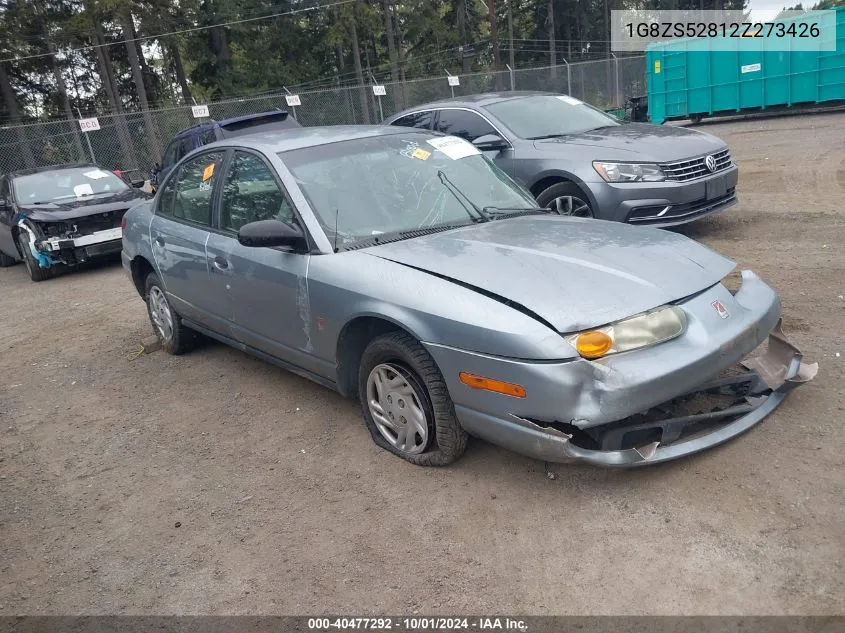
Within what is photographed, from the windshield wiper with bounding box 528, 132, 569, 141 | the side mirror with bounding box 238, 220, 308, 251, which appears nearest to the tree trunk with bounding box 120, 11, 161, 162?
the windshield wiper with bounding box 528, 132, 569, 141

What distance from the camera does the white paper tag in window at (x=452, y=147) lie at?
4.55 m

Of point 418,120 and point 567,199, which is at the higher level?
point 418,120

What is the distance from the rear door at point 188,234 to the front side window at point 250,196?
0.73ft

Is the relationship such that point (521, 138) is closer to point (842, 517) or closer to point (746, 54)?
point (842, 517)

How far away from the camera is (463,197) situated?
168 inches

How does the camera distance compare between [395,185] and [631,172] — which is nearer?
[395,185]

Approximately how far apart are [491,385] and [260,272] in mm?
1805

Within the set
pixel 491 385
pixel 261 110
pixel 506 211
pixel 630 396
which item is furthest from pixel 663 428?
pixel 261 110

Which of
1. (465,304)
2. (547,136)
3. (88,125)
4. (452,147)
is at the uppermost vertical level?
(88,125)

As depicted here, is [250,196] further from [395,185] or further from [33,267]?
[33,267]

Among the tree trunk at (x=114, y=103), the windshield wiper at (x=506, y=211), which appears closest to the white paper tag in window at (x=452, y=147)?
the windshield wiper at (x=506, y=211)

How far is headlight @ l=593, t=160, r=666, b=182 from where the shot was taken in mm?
6578

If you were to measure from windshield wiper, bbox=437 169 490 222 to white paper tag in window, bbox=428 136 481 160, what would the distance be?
0.83ft

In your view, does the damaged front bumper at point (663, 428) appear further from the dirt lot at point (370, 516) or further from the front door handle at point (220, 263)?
the front door handle at point (220, 263)
